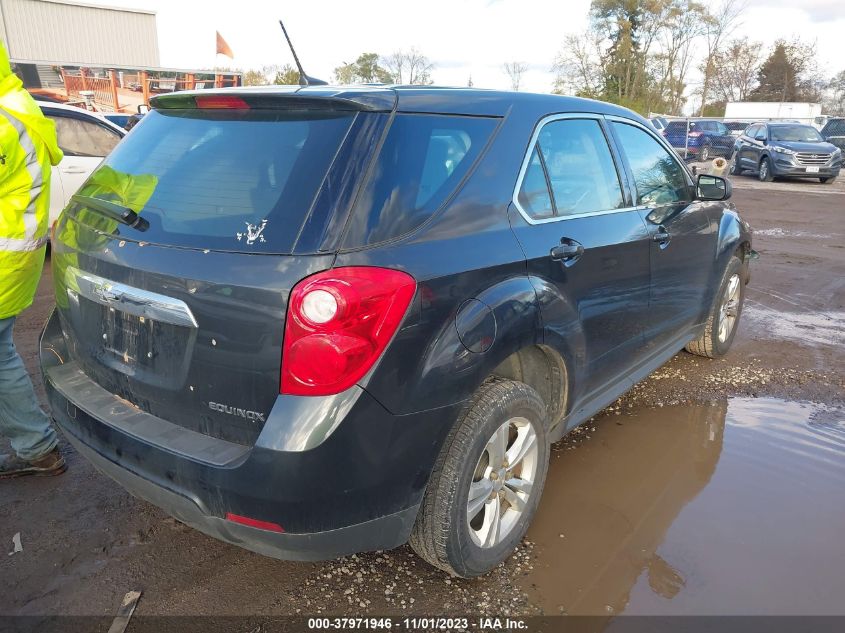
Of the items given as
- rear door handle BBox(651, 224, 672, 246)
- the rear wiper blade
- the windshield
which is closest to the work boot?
the rear wiper blade

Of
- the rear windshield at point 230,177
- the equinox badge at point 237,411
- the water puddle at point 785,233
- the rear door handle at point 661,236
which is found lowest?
the water puddle at point 785,233

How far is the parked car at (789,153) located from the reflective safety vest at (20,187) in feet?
66.4

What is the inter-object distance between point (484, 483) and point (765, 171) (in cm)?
2085

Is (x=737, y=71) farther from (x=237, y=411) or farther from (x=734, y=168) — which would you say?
(x=237, y=411)

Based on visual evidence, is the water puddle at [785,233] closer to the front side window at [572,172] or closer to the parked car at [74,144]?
the front side window at [572,172]

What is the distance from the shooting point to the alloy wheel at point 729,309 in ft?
15.2

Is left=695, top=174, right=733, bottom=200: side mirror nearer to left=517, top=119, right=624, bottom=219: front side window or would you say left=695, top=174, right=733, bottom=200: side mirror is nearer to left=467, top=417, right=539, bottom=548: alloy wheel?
left=517, top=119, right=624, bottom=219: front side window

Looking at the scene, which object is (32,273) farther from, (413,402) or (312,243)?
(413,402)

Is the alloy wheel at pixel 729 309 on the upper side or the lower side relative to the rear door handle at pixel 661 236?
lower

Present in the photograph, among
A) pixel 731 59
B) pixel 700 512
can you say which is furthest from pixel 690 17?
pixel 700 512

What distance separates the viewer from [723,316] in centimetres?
468

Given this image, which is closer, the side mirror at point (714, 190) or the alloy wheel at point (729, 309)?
the side mirror at point (714, 190)

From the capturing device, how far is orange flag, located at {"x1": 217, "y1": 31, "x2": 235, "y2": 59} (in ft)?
52.4

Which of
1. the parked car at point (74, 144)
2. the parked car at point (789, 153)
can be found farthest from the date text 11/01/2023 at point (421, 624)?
the parked car at point (789, 153)
